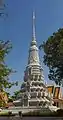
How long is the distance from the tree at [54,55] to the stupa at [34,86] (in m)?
14.7

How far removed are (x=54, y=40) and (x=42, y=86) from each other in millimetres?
19517

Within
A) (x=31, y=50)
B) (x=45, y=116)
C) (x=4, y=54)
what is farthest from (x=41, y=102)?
(x=4, y=54)

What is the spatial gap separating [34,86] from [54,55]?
18.9 m

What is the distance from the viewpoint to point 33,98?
4400 centimetres

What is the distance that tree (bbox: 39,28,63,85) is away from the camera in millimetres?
26953

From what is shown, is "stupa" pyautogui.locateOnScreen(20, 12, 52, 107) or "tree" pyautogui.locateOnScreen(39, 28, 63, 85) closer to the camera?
"tree" pyautogui.locateOnScreen(39, 28, 63, 85)

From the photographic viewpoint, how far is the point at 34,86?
4584 centimetres

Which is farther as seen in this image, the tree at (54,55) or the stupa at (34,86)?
the stupa at (34,86)

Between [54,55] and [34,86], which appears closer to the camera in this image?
[54,55]

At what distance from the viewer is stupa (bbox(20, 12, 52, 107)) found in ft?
142

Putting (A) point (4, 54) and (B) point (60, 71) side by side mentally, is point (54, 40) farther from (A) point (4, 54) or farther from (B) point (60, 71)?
(A) point (4, 54)

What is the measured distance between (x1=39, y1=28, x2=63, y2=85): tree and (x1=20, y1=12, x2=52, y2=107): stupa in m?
14.7

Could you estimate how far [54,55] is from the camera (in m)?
27.5

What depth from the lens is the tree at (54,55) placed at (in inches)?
1061
